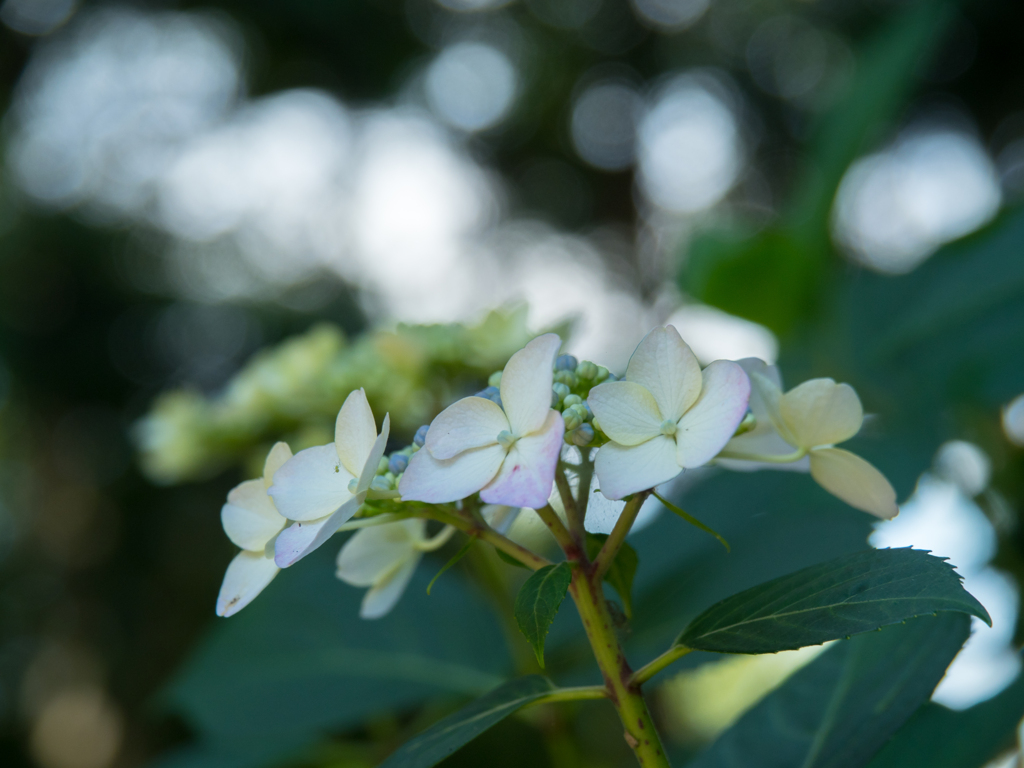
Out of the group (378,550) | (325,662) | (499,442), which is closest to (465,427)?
(499,442)

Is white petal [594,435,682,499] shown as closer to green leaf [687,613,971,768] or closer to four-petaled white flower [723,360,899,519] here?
four-petaled white flower [723,360,899,519]

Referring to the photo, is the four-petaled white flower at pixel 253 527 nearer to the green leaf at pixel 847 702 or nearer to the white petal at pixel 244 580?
the white petal at pixel 244 580

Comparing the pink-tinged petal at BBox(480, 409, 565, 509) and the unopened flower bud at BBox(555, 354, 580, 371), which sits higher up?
the pink-tinged petal at BBox(480, 409, 565, 509)

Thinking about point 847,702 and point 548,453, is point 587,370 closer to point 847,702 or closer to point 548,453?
point 548,453

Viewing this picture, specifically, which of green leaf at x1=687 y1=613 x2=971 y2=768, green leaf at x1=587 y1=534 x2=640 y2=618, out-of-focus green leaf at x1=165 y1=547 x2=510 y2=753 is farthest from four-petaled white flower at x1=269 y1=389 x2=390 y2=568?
out-of-focus green leaf at x1=165 y1=547 x2=510 y2=753

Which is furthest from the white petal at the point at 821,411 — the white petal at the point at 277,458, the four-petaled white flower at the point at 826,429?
the white petal at the point at 277,458

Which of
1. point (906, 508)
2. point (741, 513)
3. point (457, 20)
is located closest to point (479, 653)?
point (741, 513)

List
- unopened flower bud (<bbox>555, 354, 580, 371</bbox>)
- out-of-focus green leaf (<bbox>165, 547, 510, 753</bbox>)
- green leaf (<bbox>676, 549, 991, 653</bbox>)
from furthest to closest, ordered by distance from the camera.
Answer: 1. out-of-focus green leaf (<bbox>165, 547, 510, 753</bbox>)
2. unopened flower bud (<bbox>555, 354, 580, 371</bbox>)
3. green leaf (<bbox>676, 549, 991, 653</bbox>)
